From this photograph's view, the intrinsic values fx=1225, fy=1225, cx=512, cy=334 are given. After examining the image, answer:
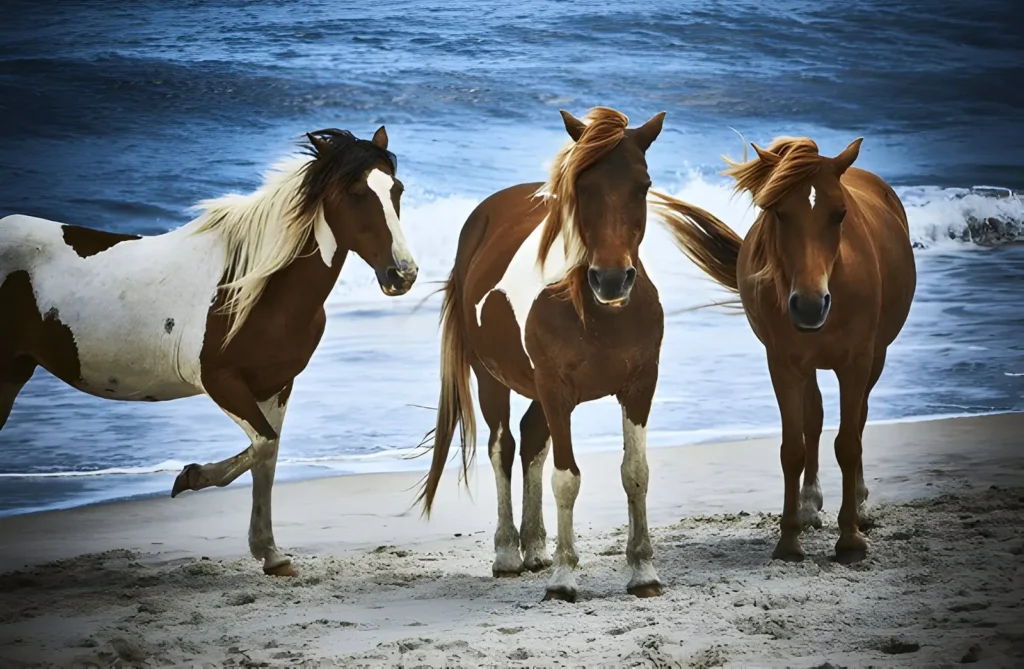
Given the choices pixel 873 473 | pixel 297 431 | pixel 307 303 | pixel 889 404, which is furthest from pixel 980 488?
pixel 297 431

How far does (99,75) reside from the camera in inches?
368

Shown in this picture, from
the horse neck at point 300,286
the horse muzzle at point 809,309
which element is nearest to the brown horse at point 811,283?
the horse muzzle at point 809,309

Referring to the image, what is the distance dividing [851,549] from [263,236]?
6.75 feet

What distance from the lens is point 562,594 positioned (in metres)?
3.44

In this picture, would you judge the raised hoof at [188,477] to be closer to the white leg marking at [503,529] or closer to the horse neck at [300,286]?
the horse neck at [300,286]

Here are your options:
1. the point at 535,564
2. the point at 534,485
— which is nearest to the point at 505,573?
the point at 535,564

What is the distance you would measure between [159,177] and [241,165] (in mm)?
835

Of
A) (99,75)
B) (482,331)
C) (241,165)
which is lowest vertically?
(482,331)

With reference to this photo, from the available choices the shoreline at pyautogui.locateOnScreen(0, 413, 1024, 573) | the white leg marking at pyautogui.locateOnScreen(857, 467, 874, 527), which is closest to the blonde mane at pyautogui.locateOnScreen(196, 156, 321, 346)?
the shoreline at pyautogui.locateOnScreen(0, 413, 1024, 573)

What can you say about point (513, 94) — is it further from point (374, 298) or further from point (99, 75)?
point (99, 75)

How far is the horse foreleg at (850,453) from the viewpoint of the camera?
367cm

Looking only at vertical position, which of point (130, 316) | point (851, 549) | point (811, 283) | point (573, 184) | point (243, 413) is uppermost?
point (573, 184)

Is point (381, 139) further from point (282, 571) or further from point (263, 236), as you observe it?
point (282, 571)

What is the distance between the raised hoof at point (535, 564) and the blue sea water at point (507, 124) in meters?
2.38
